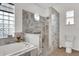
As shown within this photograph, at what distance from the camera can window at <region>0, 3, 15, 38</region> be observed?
1.32 meters

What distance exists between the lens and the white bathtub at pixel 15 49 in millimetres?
1291

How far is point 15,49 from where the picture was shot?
4.43 feet

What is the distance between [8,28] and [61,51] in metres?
0.91

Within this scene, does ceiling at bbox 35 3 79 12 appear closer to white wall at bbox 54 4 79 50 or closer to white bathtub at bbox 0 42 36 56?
white wall at bbox 54 4 79 50

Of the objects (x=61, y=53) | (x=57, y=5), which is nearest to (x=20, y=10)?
(x=57, y=5)

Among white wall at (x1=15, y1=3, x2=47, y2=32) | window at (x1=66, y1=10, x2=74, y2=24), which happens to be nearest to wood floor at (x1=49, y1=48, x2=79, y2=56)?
window at (x1=66, y1=10, x2=74, y2=24)

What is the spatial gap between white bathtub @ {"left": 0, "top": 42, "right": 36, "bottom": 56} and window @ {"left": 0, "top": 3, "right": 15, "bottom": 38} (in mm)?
178

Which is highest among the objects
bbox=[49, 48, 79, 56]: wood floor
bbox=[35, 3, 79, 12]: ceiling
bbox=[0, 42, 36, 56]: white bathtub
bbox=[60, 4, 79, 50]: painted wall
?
bbox=[35, 3, 79, 12]: ceiling

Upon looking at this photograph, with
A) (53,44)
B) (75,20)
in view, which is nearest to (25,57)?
(53,44)

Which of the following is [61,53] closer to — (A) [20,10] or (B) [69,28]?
(B) [69,28]

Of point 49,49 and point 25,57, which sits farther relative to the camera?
point 49,49

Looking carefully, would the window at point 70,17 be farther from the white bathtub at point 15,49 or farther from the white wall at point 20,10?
the white bathtub at point 15,49

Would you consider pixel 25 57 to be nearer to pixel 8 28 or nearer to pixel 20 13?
pixel 8 28

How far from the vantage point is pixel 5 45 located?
1324 mm
